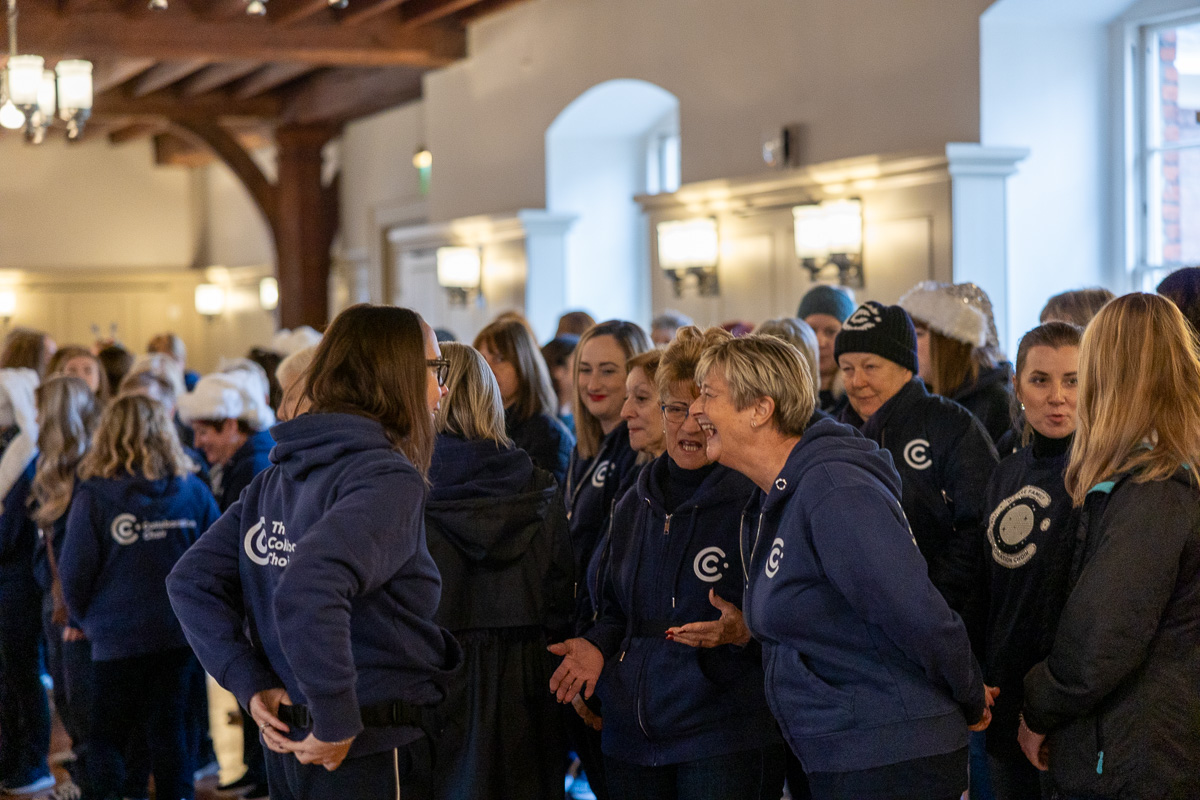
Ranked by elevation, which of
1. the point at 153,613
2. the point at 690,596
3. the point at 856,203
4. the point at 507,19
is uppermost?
the point at 507,19

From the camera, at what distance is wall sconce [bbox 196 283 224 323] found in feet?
51.4

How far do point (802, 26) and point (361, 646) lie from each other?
16.6 ft

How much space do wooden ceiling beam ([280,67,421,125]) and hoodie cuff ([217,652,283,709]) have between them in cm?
926

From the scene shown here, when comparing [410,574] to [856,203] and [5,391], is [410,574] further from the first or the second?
[856,203]

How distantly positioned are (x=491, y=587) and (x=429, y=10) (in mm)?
7095

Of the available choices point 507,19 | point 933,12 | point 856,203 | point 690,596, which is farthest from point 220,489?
point 507,19

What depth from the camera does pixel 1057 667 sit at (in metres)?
2.25

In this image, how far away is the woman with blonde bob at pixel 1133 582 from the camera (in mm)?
2146

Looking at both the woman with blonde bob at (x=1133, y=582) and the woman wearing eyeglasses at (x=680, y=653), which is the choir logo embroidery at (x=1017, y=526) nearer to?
the woman with blonde bob at (x=1133, y=582)

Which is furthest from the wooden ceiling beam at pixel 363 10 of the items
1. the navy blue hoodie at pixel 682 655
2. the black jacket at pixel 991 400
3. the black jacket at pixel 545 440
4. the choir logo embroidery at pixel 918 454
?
the navy blue hoodie at pixel 682 655

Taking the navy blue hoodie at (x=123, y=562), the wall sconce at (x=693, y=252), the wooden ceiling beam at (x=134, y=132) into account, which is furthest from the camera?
the wooden ceiling beam at (x=134, y=132)

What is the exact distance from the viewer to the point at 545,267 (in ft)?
28.7

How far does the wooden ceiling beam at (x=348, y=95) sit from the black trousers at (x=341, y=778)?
928cm

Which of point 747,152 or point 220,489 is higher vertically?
point 747,152
